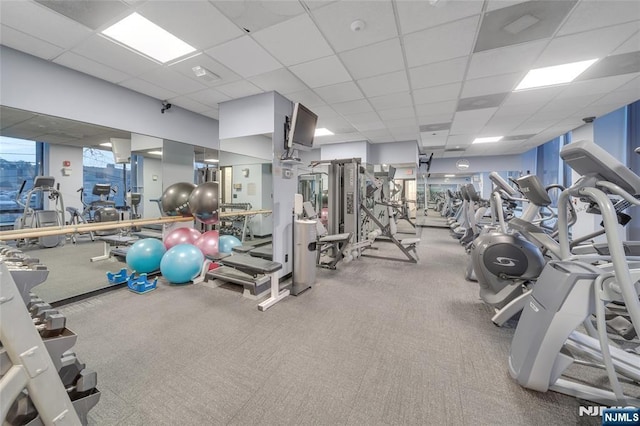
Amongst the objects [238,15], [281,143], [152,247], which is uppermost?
[238,15]

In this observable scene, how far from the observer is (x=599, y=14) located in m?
2.25

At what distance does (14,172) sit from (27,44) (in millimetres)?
4454

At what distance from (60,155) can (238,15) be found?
705 centimetres

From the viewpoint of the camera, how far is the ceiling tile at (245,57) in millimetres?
2719

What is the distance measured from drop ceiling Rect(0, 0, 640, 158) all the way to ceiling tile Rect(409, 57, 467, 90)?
0.9 inches

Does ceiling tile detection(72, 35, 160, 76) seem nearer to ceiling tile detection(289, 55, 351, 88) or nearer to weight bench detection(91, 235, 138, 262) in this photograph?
ceiling tile detection(289, 55, 351, 88)

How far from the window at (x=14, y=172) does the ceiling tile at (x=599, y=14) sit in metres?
8.86

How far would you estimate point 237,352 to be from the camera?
205 cm

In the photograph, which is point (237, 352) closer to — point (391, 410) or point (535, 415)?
point (391, 410)

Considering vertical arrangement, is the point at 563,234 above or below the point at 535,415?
above

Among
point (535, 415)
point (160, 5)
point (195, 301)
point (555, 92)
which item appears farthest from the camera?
point (555, 92)

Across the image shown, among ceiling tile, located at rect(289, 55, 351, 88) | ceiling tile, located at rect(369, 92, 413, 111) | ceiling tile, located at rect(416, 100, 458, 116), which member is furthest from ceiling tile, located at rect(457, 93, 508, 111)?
ceiling tile, located at rect(289, 55, 351, 88)

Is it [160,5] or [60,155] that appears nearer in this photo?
[160,5]

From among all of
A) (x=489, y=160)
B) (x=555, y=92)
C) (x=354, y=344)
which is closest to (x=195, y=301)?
(x=354, y=344)
